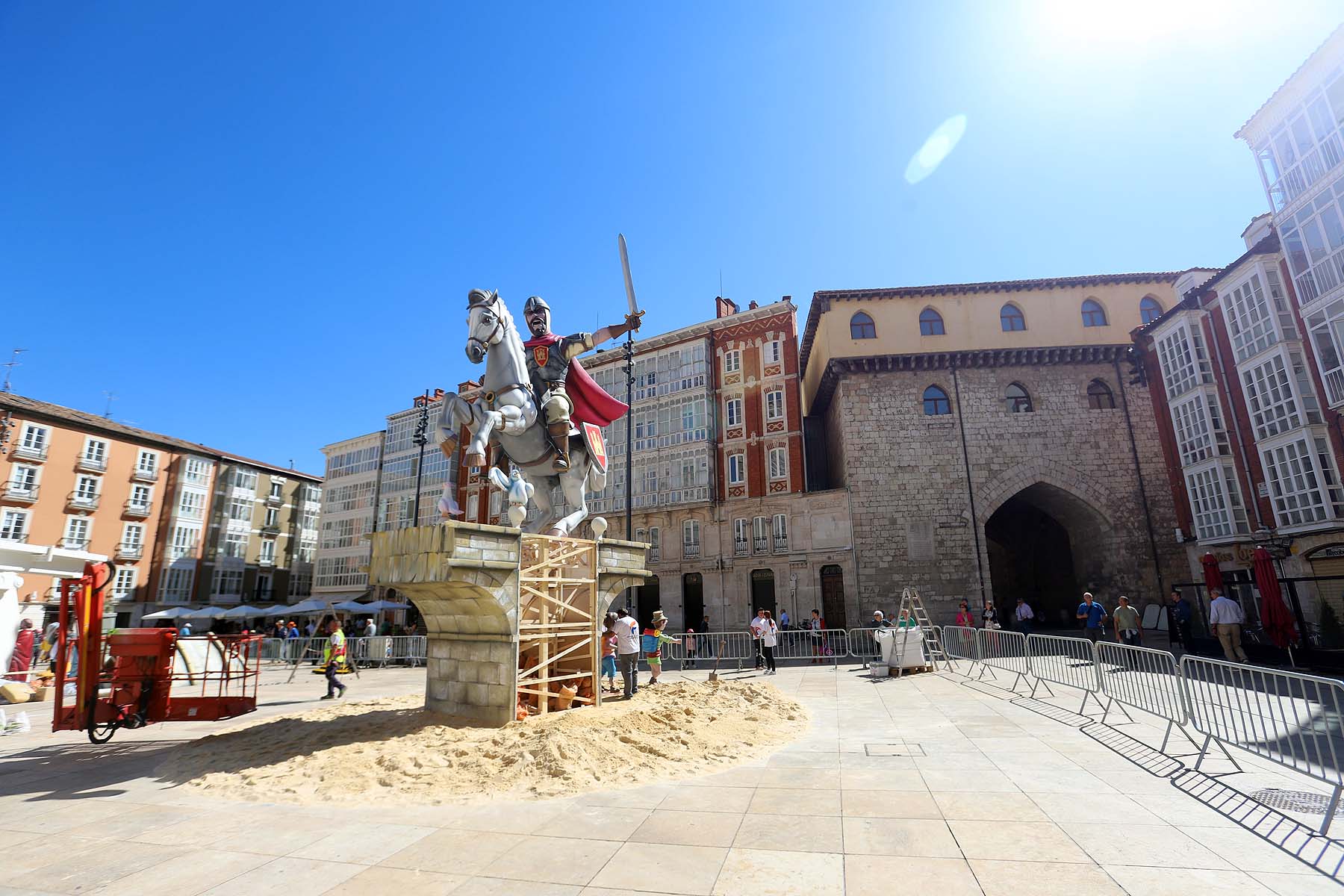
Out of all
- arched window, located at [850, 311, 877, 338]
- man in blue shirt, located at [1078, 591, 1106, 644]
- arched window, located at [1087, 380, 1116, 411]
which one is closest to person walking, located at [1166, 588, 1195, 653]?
man in blue shirt, located at [1078, 591, 1106, 644]

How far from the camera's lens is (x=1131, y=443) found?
27.6 meters

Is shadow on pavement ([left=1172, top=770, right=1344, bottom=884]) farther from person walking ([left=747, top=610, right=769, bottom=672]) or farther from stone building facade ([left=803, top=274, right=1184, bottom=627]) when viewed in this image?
stone building facade ([left=803, top=274, right=1184, bottom=627])

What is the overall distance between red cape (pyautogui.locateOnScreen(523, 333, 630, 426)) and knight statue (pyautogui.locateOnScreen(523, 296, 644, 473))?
1 centimetres

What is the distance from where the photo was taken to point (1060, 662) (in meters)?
11.9

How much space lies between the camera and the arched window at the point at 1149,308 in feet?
94.4

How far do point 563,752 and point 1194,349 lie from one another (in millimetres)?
26188

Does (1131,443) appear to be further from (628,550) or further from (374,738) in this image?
(374,738)

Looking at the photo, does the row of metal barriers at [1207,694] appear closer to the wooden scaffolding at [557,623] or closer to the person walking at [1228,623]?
the person walking at [1228,623]

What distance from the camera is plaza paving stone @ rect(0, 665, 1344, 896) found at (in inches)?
156

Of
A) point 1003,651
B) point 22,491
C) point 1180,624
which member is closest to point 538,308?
point 1003,651

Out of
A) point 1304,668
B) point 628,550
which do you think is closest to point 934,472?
point 1304,668

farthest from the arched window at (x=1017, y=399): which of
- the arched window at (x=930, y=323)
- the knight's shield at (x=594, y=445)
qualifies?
the knight's shield at (x=594, y=445)

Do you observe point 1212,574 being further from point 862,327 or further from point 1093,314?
point 862,327

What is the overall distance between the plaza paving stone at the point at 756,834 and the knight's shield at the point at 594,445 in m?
5.26
